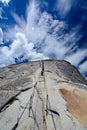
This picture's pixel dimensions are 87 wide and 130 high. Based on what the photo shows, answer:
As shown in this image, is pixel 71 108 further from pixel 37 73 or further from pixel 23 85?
pixel 37 73

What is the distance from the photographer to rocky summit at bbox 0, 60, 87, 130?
5968 millimetres

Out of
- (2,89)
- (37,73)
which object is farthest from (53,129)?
(37,73)

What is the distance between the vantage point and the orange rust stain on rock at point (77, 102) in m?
6.50

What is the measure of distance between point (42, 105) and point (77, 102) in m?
1.33

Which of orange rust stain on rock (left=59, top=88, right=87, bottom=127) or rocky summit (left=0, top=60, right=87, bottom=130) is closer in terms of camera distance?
rocky summit (left=0, top=60, right=87, bottom=130)

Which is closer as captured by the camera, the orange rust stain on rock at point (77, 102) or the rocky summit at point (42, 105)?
the rocky summit at point (42, 105)

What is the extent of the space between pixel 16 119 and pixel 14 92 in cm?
190

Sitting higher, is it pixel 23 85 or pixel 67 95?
pixel 23 85

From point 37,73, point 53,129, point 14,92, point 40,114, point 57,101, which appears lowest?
point 53,129

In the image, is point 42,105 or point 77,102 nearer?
point 42,105

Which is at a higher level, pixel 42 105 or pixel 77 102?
pixel 77 102

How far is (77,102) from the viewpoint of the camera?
7.27m

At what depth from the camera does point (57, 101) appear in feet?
23.2

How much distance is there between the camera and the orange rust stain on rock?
6500mm
